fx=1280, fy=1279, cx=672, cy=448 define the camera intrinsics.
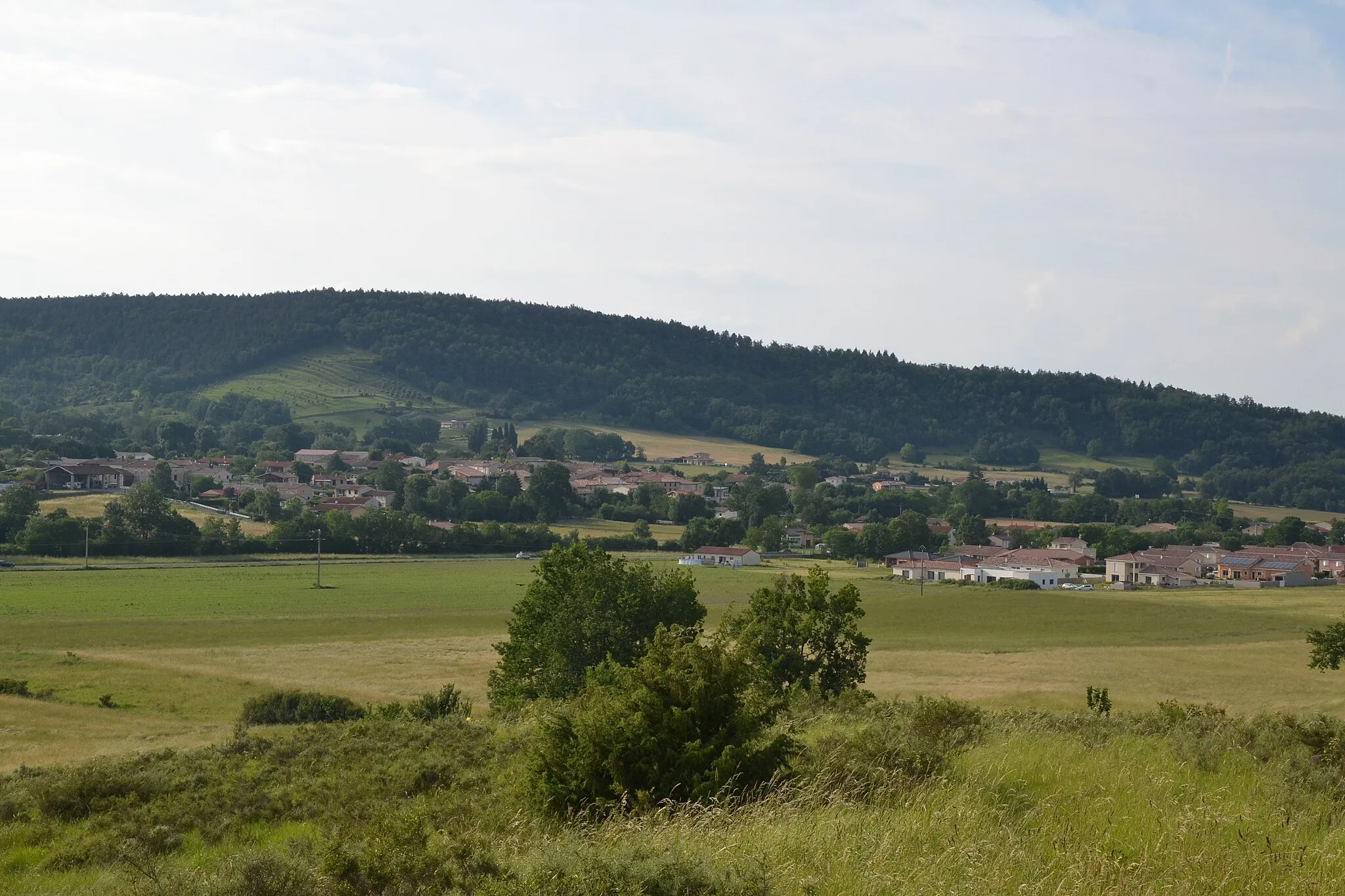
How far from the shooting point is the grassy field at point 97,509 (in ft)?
358

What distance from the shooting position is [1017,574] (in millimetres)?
102750

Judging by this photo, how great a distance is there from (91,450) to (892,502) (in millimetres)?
107986

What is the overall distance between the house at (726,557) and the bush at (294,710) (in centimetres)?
7420

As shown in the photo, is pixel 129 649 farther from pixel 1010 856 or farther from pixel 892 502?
pixel 892 502

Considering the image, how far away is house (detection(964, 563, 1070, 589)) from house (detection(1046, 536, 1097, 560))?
1947 cm

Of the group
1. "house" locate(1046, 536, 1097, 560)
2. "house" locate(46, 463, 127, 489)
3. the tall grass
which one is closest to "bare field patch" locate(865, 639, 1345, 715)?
the tall grass

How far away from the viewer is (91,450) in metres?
174

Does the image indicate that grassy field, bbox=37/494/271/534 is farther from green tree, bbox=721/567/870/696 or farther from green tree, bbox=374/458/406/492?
green tree, bbox=721/567/870/696

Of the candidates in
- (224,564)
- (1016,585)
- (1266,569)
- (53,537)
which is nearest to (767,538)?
(1016,585)

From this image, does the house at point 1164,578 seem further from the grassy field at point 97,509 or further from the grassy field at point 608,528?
the grassy field at point 97,509

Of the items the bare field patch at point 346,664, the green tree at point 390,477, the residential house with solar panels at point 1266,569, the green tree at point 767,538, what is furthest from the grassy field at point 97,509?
the residential house with solar panels at point 1266,569

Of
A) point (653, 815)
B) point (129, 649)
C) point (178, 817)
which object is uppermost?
point (653, 815)

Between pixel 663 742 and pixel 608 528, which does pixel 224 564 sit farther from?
pixel 663 742

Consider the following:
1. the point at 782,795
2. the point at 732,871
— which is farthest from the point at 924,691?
the point at 732,871
